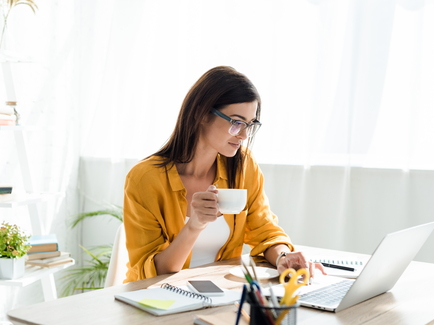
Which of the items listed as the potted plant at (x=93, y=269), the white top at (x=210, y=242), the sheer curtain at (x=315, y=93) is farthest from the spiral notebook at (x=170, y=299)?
the potted plant at (x=93, y=269)

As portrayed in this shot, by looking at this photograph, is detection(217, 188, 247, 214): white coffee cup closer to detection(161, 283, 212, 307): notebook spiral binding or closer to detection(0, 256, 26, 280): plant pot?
detection(161, 283, 212, 307): notebook spiral binding

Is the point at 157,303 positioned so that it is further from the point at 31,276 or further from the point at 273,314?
the point at 31,276

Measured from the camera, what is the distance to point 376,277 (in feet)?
3.76

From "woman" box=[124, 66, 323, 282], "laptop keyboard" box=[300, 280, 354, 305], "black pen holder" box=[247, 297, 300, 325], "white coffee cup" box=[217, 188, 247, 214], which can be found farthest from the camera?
"woman" box=[124, 66, 323, 282]

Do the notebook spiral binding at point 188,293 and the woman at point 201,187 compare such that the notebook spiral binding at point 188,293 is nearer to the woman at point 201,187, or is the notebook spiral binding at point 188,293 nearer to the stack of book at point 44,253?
the woman at point 201,187

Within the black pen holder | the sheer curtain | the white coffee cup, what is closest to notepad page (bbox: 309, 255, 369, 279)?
the white coffee cup

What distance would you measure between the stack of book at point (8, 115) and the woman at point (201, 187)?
3.00 feet

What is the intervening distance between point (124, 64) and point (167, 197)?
6.30 ft

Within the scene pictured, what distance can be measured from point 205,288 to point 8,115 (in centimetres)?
162

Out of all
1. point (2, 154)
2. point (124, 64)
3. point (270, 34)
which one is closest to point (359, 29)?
point (270, 34)

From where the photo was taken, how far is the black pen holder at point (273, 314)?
2.37ft

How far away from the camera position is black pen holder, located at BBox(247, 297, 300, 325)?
0.72m

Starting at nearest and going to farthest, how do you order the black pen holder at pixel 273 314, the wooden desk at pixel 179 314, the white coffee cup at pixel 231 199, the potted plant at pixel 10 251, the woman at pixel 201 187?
1. the black pen holder at pixel 273 314
2. the wooden desk at pixel 179 314
3. the white coffee cup at pixel 231 199
4. the woman at pixel 201 187
5. the potted plant at pixel 10 251

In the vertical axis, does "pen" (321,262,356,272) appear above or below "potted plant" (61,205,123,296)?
above
